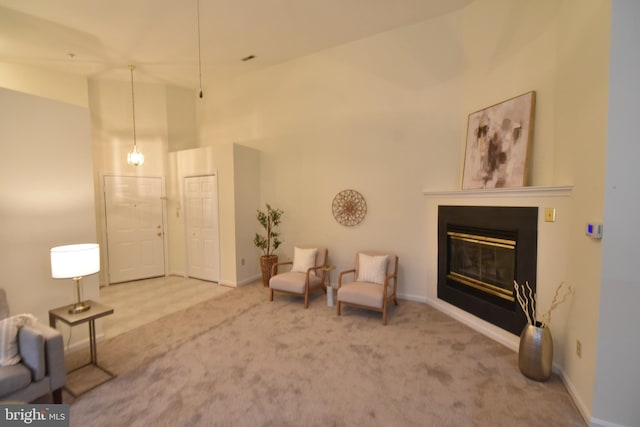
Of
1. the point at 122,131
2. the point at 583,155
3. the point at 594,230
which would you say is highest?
the point at 122,131

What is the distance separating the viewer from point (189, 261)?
18.0 feet

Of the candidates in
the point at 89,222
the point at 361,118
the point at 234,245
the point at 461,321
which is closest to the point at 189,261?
the point at 234,245

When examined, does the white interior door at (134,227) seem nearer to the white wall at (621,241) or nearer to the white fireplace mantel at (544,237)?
the white fireplace mantel at (544,237)

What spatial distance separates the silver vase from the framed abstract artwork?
1.47 metres

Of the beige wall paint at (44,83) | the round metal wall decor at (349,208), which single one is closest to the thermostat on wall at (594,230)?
the round metal wall decor at (349,208)

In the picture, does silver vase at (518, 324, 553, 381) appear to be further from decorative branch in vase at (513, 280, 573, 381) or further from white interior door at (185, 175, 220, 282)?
white interior door at (185, 175, 220, 282)

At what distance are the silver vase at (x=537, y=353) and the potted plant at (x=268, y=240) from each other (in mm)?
3644

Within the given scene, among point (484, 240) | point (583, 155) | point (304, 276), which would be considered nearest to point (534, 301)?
point (484, 240)

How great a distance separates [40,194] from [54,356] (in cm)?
156

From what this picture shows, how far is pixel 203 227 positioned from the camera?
5.28 m

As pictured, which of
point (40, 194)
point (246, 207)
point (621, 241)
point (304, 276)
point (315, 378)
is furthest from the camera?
point (246, 207)

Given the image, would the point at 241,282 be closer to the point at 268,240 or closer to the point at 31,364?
the point at 268,240

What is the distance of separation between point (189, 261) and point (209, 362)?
131 inches

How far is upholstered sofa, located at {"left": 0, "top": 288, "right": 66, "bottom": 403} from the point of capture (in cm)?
177
